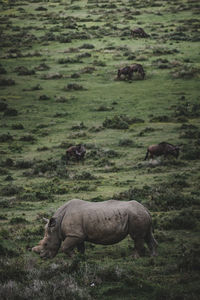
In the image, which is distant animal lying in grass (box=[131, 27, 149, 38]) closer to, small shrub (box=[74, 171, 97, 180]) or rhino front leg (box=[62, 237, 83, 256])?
small shrub (box=[74, 171, 97, 180])

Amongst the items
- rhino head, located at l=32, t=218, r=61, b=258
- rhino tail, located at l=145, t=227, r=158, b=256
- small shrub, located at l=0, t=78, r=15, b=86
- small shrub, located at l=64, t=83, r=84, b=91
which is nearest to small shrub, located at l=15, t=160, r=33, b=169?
rhino head, located at l=32, t=218, r=61, b=258

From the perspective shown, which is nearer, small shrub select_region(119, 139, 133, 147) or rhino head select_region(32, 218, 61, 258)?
rhino head select_region(32, 218, 61, 258)

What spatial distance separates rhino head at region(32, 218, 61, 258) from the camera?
454 inches

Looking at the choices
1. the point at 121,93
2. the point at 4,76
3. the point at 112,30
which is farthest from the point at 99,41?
the point at 121,93

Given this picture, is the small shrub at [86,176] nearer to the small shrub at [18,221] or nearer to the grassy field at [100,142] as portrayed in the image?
the grassy field at [100,142]

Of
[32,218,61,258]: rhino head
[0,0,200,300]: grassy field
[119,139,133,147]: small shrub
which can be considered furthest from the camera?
[119,139,133,147]: small shrub

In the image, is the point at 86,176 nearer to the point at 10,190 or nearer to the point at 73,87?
the point at 10,190

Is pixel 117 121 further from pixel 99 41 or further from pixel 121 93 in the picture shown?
pixel 99 41

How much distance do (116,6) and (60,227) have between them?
3191 inches

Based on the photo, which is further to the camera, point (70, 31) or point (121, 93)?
point (70, 31)

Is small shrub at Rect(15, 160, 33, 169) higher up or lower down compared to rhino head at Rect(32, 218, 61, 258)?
lower down

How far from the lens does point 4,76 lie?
46.2m

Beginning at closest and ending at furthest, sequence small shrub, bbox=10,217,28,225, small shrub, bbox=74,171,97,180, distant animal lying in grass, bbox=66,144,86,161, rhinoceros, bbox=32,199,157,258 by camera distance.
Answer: rhinoceros, bbox=32,199,157,258 → small shrub, bbox=10,217,28,225 → small shrub, bbox=74,171,97,180 → distant animal lying in grass, bbox=66,144,86,161

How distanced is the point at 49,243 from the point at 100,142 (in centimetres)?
1717
